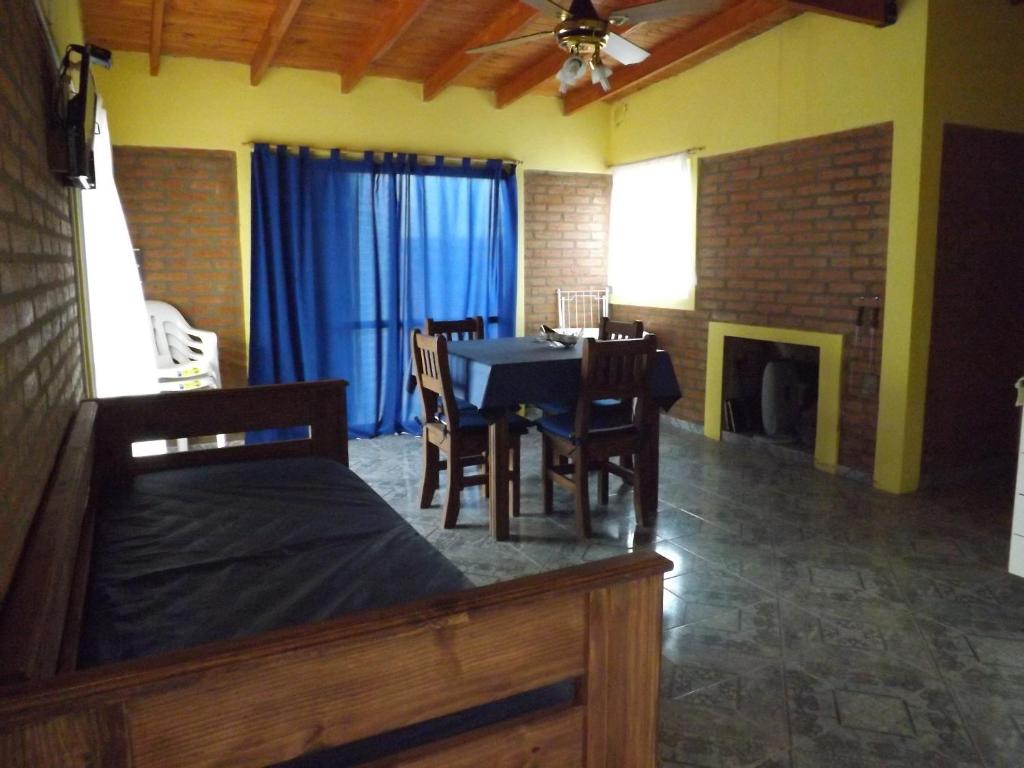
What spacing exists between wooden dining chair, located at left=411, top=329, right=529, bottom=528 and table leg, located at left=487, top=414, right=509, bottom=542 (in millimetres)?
65

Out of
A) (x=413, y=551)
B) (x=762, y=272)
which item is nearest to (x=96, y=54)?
(x=413, y=551)

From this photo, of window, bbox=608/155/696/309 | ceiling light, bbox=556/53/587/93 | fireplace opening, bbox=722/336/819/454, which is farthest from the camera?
window, bbox=608/155/696/309

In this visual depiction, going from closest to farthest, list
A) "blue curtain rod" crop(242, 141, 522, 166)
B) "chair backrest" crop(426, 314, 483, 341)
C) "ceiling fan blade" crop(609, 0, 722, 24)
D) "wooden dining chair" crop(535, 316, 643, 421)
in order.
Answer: "ceiling fan blade" crop(609, 0, 722, 24) → "wooden dining chair" crop(535, 316, 643, 421) → "chair backrest" crop(426, 314, 483, 341) → "blue curtain rod" crop(242, 141, 522, 166)

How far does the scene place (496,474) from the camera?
10.8ft

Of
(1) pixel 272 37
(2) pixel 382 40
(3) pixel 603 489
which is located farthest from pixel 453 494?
(1) pixel 272 37

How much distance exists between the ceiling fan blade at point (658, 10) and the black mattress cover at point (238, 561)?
2.17 metres

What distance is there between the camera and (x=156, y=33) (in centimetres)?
410

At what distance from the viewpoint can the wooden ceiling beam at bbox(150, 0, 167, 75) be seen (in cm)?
383

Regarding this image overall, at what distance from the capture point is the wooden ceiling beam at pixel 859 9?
351cm

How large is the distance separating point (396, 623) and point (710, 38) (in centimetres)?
439

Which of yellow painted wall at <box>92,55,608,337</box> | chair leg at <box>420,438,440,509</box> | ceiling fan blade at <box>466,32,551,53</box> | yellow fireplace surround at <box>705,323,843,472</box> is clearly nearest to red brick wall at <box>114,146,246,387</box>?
yellow painted wall at <box>92,55,608,337</box>

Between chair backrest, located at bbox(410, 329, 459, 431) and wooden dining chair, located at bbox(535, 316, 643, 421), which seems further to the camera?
wooden dining chair, located at bbox(535, 316, 643, 421)

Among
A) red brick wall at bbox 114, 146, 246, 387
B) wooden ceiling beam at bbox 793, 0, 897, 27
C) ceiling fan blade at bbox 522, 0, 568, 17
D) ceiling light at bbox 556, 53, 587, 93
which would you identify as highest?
wooden ceiling beam at bbox 793, 0, 897, 27

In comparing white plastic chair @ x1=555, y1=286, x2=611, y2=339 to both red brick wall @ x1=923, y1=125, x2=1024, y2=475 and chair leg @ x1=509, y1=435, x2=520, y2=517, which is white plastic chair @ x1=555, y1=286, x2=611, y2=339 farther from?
red brick wall @ x1=923, y1=125, x2=1024, y2=475
